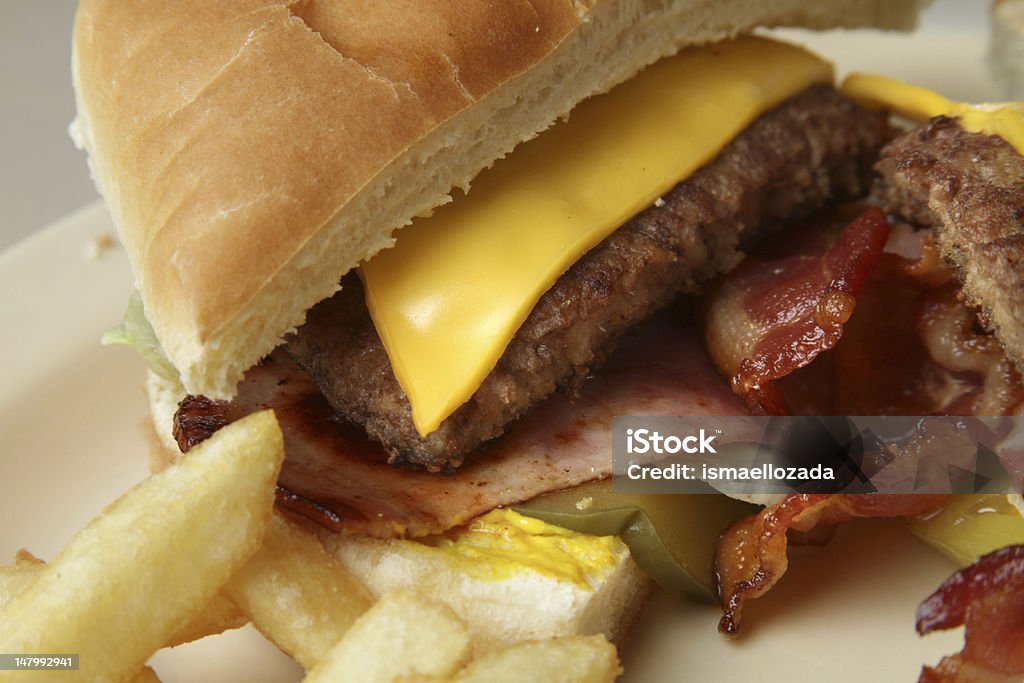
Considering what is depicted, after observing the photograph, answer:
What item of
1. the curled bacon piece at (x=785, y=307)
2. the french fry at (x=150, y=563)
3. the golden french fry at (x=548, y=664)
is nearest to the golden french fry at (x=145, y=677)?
the french fry at (x=150, y=563)

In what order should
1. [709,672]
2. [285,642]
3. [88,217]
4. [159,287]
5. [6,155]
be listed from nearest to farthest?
[285,642] < [159,287] < [709,672] < [88,217] < [6,155]

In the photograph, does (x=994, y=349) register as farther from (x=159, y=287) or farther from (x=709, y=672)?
(x=159, y=287)

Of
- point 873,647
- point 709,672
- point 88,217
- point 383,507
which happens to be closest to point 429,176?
point 383,507

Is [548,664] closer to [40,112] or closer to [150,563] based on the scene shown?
[150,563]

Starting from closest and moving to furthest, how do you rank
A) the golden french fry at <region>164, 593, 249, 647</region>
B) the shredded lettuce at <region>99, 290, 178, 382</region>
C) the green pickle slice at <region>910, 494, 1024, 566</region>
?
the golden french fry at <region>164, 593, 249, 647</region>, the green pickle slice at <region>910, 494, 1024, 566</region>, the shredded lettuce at <region>99, 290, 178, 382</region>

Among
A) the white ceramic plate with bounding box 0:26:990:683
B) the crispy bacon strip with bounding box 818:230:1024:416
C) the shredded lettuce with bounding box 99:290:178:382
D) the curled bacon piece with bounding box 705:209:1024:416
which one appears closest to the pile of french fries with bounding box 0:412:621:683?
the white ceramic plate with bounding box 0:26:990:683

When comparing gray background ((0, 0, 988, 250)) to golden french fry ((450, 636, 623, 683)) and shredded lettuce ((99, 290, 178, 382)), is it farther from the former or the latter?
golden french fry ((450, 636, 623, 683))

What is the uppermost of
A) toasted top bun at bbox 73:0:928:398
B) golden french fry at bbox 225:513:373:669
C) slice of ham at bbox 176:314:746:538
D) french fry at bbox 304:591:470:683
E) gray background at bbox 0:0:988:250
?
toasted top bun at bbox 73:0:928:398

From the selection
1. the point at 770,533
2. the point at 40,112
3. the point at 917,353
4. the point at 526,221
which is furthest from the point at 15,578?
the point at 40,112

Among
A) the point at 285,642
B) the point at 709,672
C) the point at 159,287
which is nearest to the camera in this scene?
the point at 285,642
